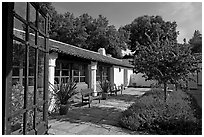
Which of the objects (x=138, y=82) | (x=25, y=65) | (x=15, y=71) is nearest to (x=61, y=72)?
(x=15, y=71)

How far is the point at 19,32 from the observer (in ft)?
14.1

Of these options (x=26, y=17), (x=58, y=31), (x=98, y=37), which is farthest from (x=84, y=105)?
(x=98, y=37)

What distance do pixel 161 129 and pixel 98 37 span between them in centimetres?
2289

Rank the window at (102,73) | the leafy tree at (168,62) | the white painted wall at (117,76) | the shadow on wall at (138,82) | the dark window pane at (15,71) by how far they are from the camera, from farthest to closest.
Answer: the shadow on wall at (138,82)
the white painted wall at (117,76)
the window at (102,73)
the leafy tree at (168,62)
the dark window pane at (15,71)

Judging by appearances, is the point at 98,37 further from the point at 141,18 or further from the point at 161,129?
the point at 161,129

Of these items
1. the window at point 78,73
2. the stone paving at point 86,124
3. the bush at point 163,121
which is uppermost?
the window at point 78,73

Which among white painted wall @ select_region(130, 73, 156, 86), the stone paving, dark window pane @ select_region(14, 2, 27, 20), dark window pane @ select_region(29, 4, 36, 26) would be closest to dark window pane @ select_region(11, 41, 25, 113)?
dark window pane @ select_region(29, 4, 36, 26)

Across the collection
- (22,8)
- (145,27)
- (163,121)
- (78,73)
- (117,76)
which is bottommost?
(163,121)

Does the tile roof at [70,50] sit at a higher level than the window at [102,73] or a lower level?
higher

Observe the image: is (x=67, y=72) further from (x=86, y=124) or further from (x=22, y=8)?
(x=22, y=8)

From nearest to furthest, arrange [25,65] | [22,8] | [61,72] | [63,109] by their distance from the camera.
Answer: [25,65] < [22,8] < [63,109] < [61,72]

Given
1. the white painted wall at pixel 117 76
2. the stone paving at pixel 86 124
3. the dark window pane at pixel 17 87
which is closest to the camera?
the dark window pane at pixel 17 87

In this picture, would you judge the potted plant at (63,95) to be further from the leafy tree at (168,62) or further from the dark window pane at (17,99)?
the leafy tree at (168,62)

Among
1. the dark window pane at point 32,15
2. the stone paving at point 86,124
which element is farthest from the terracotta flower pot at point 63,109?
the dark window pane at point 32,15
